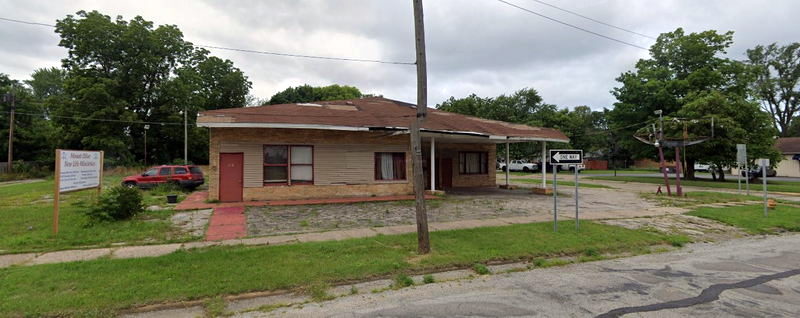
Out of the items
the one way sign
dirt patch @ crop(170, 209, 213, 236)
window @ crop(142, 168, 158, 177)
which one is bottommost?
dirt patch @ crop(170, 209, 213, 236)

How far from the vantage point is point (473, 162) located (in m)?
22.2

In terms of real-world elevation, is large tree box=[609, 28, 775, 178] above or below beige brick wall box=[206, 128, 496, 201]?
above

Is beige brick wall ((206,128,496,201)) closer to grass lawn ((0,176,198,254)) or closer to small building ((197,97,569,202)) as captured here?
small building ((197,97,569,202))

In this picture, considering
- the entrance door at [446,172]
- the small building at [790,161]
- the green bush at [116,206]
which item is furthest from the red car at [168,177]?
the small building at [790,161]

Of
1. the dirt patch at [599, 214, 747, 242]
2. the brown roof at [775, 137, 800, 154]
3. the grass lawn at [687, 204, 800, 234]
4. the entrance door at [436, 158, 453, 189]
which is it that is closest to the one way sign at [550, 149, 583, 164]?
the dirt patch at [599, 214, 747, 242]

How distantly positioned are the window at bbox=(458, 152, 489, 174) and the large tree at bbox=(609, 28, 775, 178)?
11593 millimetres

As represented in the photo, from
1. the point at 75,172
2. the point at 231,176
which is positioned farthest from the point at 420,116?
the point at 231,176

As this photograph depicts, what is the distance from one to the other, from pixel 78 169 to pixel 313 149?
7.60m

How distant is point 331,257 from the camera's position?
6344 mm

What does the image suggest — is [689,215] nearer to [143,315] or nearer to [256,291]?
[256,291]

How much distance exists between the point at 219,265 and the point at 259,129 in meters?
9.65

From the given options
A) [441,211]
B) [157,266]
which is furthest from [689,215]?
[157,266]

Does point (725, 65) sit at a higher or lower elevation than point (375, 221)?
higher

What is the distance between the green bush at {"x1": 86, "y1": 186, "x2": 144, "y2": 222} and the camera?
9404 mm
